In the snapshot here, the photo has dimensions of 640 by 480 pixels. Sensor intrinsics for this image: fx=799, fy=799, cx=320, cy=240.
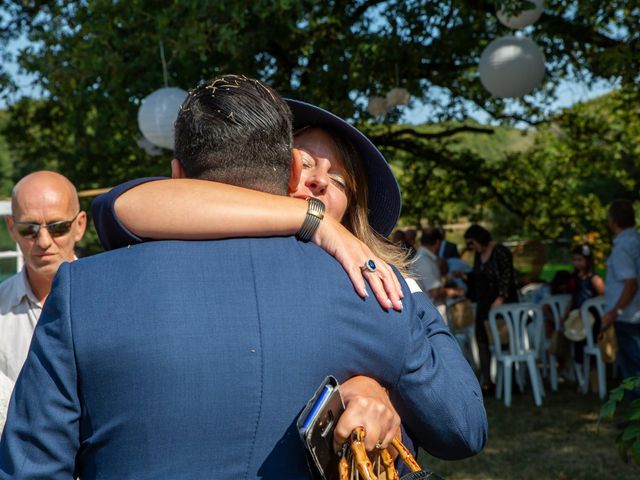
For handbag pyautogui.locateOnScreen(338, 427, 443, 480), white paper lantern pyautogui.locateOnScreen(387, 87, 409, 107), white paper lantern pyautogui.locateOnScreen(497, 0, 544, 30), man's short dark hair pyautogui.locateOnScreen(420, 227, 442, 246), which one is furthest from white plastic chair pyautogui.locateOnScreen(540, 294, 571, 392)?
handbag pyautogui.locateOnScreen(338, 427, 443, 480)

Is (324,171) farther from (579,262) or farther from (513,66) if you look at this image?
(579,262)

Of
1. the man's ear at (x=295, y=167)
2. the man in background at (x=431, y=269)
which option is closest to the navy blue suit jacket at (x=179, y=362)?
the man's ear at (x=295, y=167)

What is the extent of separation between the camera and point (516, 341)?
26.4 ft

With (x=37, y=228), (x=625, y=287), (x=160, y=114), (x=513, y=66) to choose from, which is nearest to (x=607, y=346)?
(x=625, y=287)

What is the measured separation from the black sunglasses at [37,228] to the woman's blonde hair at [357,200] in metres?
1.28

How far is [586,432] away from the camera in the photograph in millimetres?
6719

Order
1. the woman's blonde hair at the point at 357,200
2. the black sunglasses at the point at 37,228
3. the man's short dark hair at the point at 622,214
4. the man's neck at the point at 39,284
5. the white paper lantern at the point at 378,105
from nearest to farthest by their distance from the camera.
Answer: the woman's blonde hair at the point at 357,200 → the man's neck at the point at 39,284 → the black sunglasses at the point at 37,228 → the man's short dark hair at the point at 622,214 → the white paper lantern at the point at 378,105

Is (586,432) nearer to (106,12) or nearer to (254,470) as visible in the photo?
(106,12)

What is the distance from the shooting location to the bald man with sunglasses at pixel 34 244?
2541mm

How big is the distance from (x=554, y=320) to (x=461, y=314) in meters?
→ 1.01

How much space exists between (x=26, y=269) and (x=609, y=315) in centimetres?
516

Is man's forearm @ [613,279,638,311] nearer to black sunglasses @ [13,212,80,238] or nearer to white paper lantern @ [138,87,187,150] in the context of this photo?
white paper lantern @ [138,87,187,150]

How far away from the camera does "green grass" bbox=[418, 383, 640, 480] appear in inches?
225

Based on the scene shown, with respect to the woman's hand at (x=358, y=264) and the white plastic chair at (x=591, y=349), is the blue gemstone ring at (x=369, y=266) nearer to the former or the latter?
the woman's hand at (x=358, y=264)
